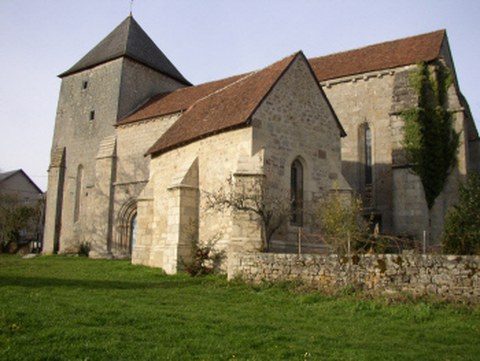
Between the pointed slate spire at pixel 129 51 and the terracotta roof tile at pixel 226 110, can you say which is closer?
the terracotta roof tile at pixel 226 110

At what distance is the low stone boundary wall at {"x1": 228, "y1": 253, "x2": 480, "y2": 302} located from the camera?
10.4 m

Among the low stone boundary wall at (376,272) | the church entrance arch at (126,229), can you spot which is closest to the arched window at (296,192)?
the low stone boundary wall at (376,272)

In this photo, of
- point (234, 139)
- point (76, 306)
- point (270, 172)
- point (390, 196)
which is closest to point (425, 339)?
point (76, 306)

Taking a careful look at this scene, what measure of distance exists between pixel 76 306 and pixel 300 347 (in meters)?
4.69

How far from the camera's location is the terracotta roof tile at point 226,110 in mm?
16297

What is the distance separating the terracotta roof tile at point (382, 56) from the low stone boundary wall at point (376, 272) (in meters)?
13.2

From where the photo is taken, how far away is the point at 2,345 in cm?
684

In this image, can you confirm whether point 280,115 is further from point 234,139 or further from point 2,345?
point 2,345

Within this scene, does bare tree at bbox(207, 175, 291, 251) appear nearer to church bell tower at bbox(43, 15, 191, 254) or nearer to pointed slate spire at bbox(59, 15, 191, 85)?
church bell tower at bbox(43, 15, 191, 254)

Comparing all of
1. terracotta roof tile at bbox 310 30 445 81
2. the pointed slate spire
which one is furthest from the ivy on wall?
the pointed slate spire

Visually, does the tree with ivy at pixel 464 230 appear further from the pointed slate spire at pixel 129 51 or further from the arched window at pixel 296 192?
the pointed slate spire at pixel 129 51

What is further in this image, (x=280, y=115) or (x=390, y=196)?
(x=390, y=196)

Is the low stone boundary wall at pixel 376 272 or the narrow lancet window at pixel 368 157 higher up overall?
the narrow lancet window at pixel 368 157

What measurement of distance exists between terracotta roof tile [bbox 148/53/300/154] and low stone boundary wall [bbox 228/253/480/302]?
4.78m
